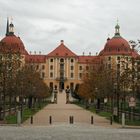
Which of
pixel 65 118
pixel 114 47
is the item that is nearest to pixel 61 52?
pixel 114 47

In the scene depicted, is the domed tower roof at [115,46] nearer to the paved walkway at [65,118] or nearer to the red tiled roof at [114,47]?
the red tiled roof at [114,47]

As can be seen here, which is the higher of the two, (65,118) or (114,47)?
(114,47)

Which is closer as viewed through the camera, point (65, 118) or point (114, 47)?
point (65, 118)

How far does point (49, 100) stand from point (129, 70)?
3677 inches

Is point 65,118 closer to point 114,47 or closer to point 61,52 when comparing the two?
point 114,47

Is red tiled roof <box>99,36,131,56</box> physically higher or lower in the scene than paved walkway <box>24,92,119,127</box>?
higher

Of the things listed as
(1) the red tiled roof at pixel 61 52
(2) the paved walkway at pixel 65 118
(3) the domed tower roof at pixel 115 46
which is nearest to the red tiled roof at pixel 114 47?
(3) the domed tower roof at pixel 115 46

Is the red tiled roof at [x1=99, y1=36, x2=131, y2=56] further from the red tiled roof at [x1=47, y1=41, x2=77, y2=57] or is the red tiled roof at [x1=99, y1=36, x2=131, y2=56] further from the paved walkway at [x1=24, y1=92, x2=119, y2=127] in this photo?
the paved walkway at [x1=24, y1=92, x2=119, y2=127]

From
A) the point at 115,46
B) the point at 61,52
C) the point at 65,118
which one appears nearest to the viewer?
the point at 65,118

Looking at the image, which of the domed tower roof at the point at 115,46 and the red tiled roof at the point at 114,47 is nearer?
the domed tower roof at the point at 115,46

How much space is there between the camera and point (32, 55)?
7726 inches

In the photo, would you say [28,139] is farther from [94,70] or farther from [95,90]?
[94,70]

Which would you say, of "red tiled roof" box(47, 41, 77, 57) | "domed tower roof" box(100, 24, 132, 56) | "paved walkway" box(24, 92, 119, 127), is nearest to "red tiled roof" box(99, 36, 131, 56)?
"domed tower roof" box(100, 24, 132, 56)

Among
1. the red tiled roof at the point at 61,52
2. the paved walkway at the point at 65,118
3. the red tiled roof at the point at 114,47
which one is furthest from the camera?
the red tiled roof at the point at 61,52
